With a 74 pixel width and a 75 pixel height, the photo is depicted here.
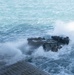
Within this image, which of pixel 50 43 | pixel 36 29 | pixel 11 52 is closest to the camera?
pixel 11 52

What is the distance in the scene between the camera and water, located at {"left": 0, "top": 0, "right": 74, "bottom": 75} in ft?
74.6

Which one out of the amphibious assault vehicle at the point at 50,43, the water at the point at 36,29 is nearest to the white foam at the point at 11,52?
the water at the point at 36,29

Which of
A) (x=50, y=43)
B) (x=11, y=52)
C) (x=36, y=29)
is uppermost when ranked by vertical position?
(x=36, y=29)

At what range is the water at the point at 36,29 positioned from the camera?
2273 cm

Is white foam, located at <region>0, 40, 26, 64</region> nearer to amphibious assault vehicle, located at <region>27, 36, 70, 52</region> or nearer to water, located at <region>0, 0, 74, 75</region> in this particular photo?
water, located at <region>0, 0, 74, 75</region>

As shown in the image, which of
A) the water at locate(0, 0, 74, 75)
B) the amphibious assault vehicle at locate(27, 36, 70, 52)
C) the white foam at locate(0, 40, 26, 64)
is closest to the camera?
the water at locate(0, 0, 74, 75)

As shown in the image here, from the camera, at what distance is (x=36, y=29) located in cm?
3431

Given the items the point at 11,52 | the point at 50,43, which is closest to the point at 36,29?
the point at 50,43

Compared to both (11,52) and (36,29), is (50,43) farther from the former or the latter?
(36,29)

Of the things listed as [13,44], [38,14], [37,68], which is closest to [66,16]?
[38,14]

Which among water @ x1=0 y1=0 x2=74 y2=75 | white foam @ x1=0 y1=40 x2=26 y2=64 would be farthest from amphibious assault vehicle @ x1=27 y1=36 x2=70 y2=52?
white foam @ x1=0 y1=40 x2=26 y2=64

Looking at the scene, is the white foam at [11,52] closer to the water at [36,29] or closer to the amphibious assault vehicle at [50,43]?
the water at [36,29]

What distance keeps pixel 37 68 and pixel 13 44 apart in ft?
25.5

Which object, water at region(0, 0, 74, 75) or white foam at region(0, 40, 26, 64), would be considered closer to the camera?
water at region(0, 0, 74, 75)
